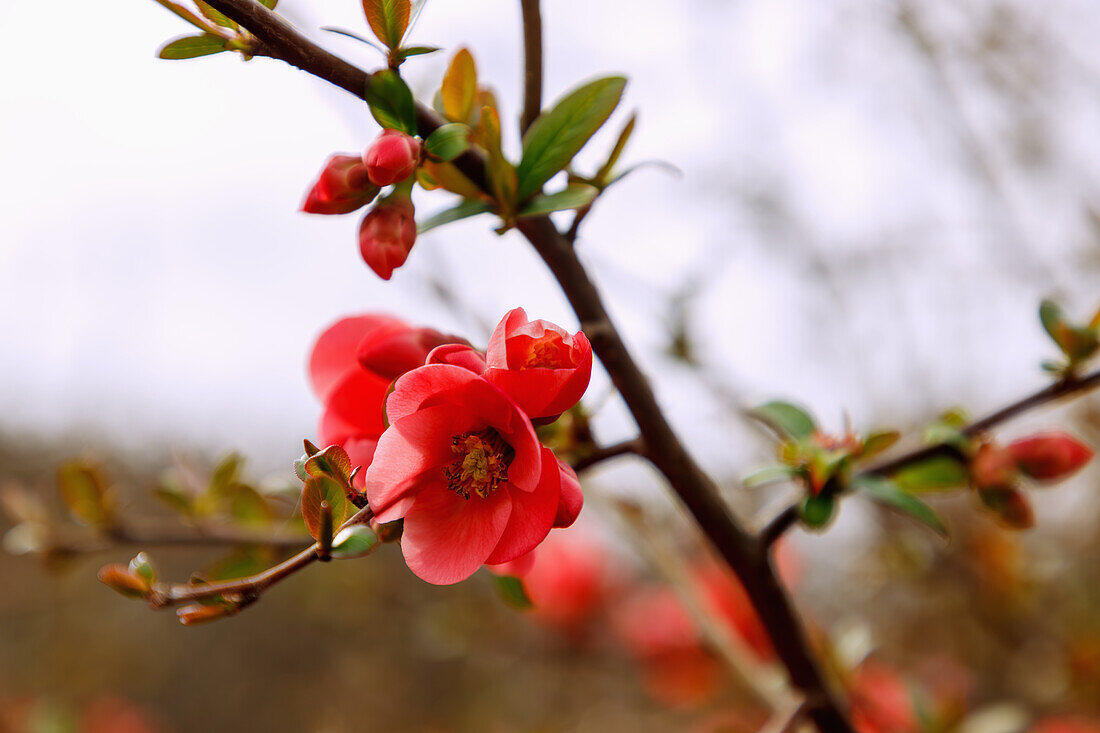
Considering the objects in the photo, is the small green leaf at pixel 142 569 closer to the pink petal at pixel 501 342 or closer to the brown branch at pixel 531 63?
the pink petal at pixel 501 342

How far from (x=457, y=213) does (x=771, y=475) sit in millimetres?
255

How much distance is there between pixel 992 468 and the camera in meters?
0.51

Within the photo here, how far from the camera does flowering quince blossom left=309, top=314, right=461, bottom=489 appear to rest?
0.36 meters

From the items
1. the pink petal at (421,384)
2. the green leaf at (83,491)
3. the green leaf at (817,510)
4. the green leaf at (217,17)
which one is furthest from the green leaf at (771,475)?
the green leaf at (83,491)

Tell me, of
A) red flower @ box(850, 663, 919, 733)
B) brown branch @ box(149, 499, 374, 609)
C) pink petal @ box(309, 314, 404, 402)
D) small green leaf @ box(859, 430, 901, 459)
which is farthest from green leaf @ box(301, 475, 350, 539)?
red flower @ box(850, 663, 919, 733)

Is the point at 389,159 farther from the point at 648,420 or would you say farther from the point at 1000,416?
the point at 1000,416

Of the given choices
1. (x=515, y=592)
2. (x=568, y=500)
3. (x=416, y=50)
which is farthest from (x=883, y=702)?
(x=416, y=50)

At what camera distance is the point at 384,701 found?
279 cm

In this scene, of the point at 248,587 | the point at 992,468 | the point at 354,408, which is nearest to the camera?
the point at 248,587

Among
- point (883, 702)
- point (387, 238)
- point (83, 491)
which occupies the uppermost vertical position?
point (387, 238)

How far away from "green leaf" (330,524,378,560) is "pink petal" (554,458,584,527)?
8 centimetres

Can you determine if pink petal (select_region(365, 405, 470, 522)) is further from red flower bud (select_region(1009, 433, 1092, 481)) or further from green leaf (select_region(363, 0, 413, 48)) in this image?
red flower bud (select_region(1009, 433, 1092, 481))

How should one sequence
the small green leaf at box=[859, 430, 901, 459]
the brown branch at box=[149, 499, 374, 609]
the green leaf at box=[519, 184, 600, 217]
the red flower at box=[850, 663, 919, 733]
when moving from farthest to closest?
1. the red flower at box=[850, 663, 919, 733]
2. the small green leaf at box=[859, 430, 901, 459]
3. the green leaf at box=[519, 184, 600, 217]
4. the brown branch at box=[149, 499, 374, 609]

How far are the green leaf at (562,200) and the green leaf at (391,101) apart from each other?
0.23 ft
